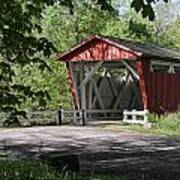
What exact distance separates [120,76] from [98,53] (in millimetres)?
6077

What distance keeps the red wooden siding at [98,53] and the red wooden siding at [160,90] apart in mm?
1282

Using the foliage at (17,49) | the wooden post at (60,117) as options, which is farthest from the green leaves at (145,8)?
the wooden post at (60,117)

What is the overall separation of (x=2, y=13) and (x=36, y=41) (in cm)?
72

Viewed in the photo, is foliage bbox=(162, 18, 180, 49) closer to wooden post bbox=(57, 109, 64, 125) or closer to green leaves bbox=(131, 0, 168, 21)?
wooden post bbox=(57, 109, 64, 125)

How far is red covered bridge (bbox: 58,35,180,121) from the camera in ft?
91.2

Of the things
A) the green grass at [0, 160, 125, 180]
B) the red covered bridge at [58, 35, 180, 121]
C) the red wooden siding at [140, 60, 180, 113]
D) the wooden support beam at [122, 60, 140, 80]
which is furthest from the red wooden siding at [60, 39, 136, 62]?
the green grass at [0, 160, 125, 180]

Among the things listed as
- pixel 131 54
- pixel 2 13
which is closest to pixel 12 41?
pixel 2 13

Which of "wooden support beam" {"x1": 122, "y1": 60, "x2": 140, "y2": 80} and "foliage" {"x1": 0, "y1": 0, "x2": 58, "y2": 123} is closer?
"foliage" {"x1": 0, "y1": 0, "x2": 58, "y2": 123}

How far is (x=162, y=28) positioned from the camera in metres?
70.1

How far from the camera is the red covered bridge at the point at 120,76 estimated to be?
2781 centimetres

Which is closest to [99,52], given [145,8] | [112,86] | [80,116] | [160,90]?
[80,116]

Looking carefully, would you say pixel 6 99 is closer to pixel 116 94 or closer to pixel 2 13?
pixel 2 13

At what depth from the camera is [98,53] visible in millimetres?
29000

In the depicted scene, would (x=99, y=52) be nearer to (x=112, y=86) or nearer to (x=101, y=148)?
(x=112, y=86)
